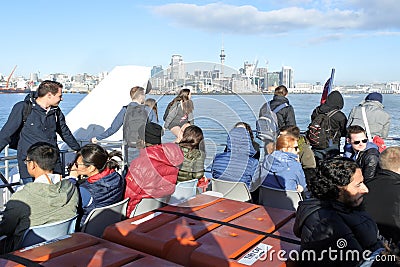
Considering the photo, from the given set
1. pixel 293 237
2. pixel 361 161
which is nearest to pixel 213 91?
pixel 293 237

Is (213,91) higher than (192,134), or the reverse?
(213,91)

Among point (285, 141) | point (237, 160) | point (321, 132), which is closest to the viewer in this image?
point (237, 160)

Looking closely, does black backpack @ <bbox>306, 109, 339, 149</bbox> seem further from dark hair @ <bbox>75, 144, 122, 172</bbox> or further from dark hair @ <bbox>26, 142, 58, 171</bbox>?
dark hair @ <bbox>26, 142, 58, 171</bbox>

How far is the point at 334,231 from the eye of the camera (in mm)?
1771

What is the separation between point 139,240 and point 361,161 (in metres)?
2.51

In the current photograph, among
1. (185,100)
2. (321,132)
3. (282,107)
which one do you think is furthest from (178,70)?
(282,107)

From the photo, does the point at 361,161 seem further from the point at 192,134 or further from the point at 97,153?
the point at 97,153

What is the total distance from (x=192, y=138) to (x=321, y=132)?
2273 millimetres

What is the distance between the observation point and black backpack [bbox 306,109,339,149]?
4.95 meters

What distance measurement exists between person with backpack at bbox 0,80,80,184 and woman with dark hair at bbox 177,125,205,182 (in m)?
1.03

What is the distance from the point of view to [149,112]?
2.94 m

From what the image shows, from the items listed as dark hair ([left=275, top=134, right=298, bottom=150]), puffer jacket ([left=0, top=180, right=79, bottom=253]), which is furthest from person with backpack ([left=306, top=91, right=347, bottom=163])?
puffer jacket ([left=0, top=180, right=79, bottom=253])

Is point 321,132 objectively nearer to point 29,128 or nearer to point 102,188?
point 102,188

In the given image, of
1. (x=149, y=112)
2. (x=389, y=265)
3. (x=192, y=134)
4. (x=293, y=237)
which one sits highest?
(x=149, y=112)
